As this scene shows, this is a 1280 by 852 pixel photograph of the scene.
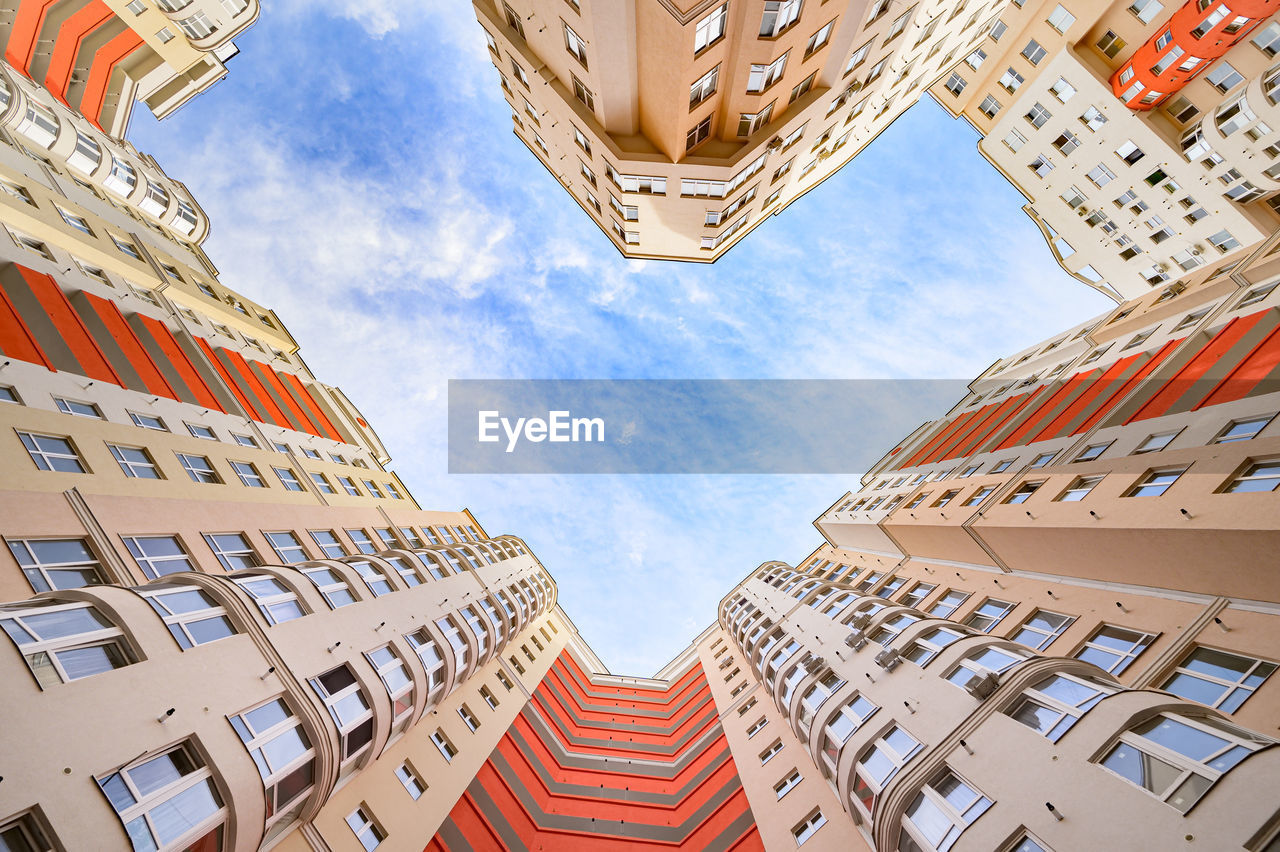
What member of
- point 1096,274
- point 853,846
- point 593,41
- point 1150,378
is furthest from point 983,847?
point 1096,274

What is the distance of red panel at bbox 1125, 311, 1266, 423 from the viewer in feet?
59.0

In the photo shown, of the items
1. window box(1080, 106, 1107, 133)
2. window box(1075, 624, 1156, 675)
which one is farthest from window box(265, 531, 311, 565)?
window box(1080, 106, 1107, 133)

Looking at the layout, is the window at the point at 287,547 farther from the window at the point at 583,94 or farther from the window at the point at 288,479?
the window at the point at 583,94

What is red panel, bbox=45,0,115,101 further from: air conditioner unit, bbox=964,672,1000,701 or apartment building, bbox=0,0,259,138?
air conditioner unit, bbox=964,672,1000,701

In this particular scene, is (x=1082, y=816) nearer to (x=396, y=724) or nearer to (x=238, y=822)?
(x=238, y=822)

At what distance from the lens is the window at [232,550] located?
18.5m

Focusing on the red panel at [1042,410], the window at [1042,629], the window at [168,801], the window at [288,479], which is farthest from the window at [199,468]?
the red panel at [1042,410]

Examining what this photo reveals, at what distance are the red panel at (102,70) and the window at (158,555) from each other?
5013 cm

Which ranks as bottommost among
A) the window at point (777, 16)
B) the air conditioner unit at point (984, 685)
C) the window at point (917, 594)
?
the window at point (917, 594)

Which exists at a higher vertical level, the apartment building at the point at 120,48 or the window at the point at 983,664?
the apartment building at the point at 120,48

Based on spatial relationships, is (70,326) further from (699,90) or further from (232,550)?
(699,90)

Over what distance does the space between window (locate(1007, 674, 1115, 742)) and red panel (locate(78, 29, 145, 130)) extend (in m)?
71.8

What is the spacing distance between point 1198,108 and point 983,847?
5039 centimetres

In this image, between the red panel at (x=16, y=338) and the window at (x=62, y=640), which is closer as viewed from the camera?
the window at (x=62, y=640)
